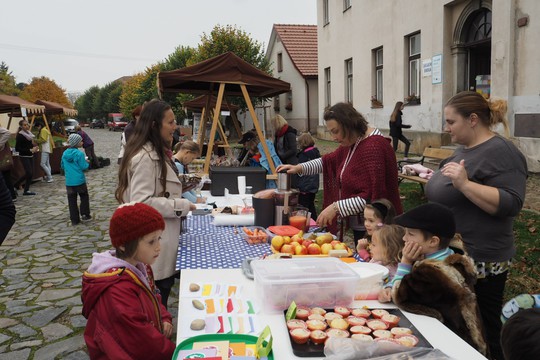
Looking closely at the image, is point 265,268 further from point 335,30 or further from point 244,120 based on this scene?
point 244,120

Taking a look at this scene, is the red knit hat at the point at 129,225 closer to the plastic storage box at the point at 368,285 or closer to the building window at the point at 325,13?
the plastic storage box at the point at 368,285

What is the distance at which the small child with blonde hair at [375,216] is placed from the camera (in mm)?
2936

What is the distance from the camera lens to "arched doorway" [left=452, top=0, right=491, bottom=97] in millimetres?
11000

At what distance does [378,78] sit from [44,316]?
1448 cm

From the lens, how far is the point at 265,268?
7.25ft

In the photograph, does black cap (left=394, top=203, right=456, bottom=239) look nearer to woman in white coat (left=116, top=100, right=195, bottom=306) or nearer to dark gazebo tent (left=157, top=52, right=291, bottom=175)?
woman in white coat (left=116, top=100, right=195, bottom=306)

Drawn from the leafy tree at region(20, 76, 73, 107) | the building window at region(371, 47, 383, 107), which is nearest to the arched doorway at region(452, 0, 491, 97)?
the building window at region(371, 47, 383, 107)

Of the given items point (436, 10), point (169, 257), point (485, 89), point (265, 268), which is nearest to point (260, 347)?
point (265, 268)

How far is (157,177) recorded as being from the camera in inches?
117

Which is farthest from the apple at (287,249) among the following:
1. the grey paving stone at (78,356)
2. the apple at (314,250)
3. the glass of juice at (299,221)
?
Result: the grey paving stone at (78,356)

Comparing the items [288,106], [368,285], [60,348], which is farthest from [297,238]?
[288,106]

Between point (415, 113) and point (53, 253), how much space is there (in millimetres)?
10597

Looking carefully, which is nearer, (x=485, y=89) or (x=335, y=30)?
(x=485, y=89)

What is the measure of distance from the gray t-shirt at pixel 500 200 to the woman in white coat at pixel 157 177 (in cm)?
165
